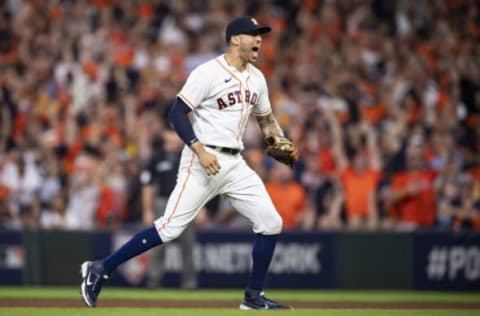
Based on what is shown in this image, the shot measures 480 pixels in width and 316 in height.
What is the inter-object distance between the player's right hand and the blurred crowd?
15.9 ft

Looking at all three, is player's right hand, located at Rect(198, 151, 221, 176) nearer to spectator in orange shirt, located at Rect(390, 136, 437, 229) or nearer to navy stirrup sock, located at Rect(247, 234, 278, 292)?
navy stirrup sock, located at Rect(247, 234, 278, 292)

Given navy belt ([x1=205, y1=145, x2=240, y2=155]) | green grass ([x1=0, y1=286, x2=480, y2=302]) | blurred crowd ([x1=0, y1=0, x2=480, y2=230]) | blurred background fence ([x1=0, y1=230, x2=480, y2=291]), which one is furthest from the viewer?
blurred crowd ([x1=0, y1=0, x2=480, y2=230])

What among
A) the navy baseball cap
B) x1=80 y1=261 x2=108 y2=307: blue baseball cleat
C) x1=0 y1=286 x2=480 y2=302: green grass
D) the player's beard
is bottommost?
x1=0 y1=286 x2=480 y2=302: green grass

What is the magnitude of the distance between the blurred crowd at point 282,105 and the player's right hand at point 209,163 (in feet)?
15.9

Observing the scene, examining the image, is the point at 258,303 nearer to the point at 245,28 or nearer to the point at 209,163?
the point at 209,163

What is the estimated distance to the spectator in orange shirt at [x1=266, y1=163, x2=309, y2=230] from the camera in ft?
48.8

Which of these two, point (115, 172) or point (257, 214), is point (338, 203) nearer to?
point (115, 172)

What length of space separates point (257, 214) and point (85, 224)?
21.1 feet

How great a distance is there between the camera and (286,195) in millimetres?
14898

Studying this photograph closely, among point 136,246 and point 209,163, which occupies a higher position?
point 209,163

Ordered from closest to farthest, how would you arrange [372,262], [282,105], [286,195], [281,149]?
[281,149], [372,262], [286,195], [282,105]

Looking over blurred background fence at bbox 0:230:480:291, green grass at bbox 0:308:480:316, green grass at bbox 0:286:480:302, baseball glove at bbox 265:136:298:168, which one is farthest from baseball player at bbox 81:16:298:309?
blurred background fence at bbox 0:230:480:291

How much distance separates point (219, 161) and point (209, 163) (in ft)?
1.15

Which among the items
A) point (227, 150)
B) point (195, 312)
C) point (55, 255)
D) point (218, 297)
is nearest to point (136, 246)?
point (195, 312)
